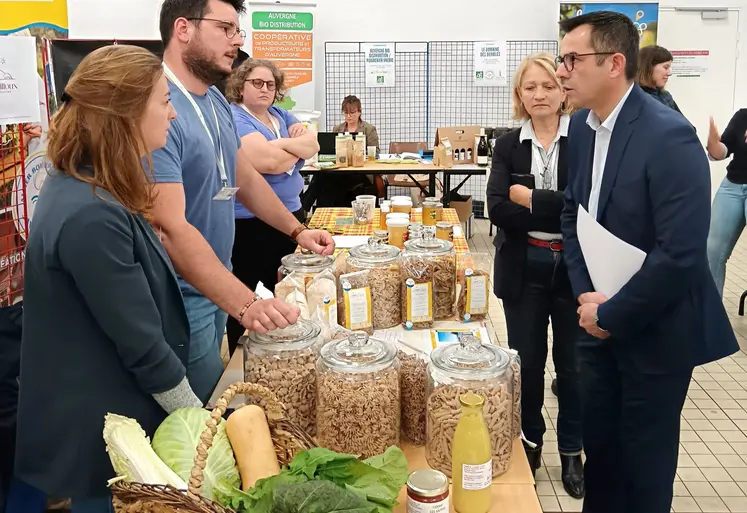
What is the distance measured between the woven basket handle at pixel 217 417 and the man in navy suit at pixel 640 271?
3.34ft

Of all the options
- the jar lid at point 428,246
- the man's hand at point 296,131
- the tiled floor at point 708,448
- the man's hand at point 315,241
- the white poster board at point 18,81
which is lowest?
the tiled floor at point 708,448

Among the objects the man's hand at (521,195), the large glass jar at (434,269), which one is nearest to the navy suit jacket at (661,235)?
the large glass jar at (434,269)

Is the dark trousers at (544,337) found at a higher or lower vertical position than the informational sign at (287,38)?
lower

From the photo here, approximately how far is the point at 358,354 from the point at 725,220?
362 centimetres

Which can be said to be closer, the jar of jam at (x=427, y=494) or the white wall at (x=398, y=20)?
the jar of jam at (x=427, y=494)

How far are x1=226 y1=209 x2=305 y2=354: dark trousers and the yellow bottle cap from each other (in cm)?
214

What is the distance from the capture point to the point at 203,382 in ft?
6.40

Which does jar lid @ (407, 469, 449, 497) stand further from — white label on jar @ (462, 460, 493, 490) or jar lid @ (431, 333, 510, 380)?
jar lid @ (431, 333, 510, 380)

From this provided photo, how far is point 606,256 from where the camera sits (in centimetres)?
188

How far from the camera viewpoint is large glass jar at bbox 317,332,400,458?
4.55 feet

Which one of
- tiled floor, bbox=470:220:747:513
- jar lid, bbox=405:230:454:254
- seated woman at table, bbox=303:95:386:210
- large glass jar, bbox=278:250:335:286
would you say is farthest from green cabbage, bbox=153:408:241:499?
seated woman at table, bbox=303:95:386:210

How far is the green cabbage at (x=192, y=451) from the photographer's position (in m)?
1.18

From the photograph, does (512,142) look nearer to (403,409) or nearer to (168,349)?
(403,409)

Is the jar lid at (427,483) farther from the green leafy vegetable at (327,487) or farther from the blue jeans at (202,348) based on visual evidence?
the blue jeans at (202,348)
